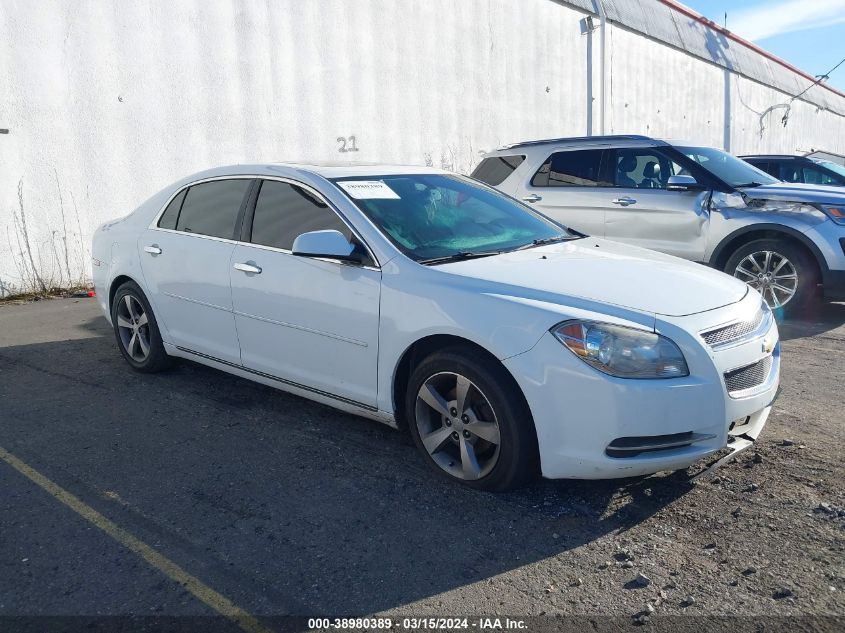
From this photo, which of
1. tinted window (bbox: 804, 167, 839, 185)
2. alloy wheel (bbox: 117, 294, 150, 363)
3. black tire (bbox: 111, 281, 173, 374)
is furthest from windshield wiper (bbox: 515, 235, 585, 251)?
tinted window (bbox: 804, 167, 839, 185)

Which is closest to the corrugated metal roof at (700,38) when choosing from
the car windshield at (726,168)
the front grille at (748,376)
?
the car windshield at (726,168)

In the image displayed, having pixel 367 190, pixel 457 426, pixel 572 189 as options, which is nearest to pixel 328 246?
pixel 367 190

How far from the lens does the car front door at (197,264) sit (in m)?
4.73

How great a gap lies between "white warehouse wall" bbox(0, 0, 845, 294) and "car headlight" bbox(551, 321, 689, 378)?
8.19m

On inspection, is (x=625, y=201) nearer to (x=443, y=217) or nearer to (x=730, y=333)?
(x=443, y=217)

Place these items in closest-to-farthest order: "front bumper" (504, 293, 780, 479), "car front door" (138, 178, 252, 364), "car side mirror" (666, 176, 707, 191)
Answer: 1. "front bumper" (504, 293, 780, 479)
2. "car front door" (138, 178, 252, 364)
3. "car side mirror" (666, 176, 707, 191)

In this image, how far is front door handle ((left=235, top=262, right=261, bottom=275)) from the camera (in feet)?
14.5

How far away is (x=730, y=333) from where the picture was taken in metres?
3.38

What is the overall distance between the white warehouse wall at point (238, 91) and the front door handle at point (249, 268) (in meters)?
5.93

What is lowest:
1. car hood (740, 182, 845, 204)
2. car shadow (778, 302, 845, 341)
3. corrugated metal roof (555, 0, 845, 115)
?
car shadow (778, 302, 845, 341)

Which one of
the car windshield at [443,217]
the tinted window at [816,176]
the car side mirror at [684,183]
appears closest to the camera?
the car windshield at [443,217]

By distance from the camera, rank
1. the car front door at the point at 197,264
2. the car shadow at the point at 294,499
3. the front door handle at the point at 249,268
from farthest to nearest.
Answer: the car front door at the point at 197,264
the front door handle at the point at 249,268
the car shadow at the point at 294,499

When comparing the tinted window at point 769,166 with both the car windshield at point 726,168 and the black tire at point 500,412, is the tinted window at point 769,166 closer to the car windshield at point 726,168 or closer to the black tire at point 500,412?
the car windshield at point 726,168

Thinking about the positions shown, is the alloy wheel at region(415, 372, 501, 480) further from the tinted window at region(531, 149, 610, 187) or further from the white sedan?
the tinted window at region(531, 149, 610, 187)
